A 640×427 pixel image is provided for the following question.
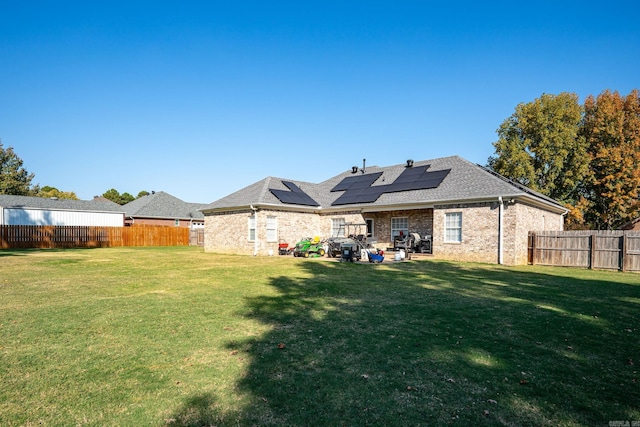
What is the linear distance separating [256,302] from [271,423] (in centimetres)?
481

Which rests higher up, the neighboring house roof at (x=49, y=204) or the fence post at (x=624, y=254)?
the neighboring house roof at (x=49, y=204)

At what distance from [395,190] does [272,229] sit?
8.04 m

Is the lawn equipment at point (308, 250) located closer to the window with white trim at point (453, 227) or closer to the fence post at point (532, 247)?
the window with white trim at point (453, 227)

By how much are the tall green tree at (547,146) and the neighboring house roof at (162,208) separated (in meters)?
35.5

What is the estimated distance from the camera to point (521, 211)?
1630cm

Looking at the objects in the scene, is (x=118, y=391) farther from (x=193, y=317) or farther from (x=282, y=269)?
(x=282, y=269)

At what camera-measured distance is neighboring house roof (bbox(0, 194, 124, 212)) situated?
34688 millimetres

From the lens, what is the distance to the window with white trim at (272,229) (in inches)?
854

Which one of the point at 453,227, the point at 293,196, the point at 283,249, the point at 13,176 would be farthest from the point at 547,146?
the point at 13,176

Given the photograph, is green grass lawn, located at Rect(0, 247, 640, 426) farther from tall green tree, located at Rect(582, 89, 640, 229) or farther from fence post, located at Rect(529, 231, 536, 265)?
tall green tree, located at Rect(582, 89, 640, 229)

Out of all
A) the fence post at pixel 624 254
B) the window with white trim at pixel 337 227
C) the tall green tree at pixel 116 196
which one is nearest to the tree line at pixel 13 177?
the tall green tree at pixel 116 196

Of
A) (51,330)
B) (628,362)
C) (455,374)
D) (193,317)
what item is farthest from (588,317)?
(51,330)

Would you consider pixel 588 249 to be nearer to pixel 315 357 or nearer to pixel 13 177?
pixel 315 357

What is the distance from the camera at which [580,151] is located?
89.9ft
